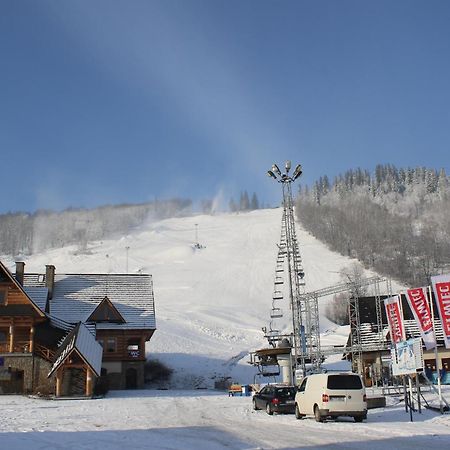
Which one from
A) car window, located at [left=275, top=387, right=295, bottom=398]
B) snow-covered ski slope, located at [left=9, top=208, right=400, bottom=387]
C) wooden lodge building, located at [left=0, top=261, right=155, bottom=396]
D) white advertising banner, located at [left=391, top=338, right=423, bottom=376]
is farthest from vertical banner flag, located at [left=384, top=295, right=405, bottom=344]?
snow-covered ski slope, located at [left=9, top=208, right=400, bottom=387]

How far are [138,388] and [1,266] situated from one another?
16425mm

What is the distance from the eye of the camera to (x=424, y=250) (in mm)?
146000

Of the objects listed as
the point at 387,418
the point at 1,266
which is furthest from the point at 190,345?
the point at 387,418

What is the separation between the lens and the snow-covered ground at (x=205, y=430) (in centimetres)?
1500

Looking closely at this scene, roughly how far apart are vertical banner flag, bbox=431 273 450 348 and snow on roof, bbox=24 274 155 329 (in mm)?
30317

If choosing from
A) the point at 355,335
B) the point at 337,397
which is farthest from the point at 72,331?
the point at 355,335

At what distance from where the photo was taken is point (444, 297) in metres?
25.0

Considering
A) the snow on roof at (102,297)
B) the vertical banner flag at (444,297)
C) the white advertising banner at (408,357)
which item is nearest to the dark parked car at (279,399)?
the white advertising banner at (408,357)

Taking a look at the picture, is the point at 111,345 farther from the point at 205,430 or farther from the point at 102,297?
the point at 205,430

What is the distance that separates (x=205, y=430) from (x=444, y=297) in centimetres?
1205

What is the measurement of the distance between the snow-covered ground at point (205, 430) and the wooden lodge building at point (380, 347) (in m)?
20.0

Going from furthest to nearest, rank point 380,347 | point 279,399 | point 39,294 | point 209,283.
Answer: point 209,283
point 39,294
point 380,347
point 279,399

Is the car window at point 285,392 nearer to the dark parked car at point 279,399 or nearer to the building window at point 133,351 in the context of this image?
the dark parked car at point 279,399

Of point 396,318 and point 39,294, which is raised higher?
point 39,294
